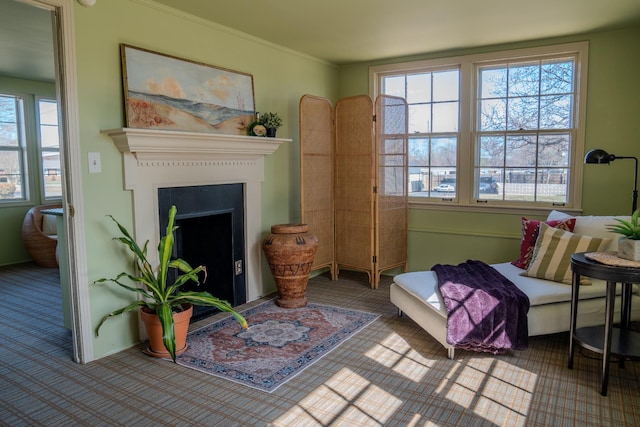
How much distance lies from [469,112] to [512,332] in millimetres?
2519

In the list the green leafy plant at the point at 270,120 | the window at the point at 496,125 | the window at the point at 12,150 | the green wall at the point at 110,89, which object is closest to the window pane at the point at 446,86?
the window at the point at 496,125

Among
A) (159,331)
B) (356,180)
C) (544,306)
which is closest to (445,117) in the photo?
(356,180)

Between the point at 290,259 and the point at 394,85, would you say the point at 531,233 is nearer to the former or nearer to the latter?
the point at 290,259

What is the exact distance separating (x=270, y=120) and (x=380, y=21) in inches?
49.1

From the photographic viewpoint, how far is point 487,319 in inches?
113

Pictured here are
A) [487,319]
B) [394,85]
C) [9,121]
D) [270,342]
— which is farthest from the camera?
[9,121]

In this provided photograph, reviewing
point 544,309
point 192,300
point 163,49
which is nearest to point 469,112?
point 544,309

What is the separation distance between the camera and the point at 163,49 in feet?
10.8

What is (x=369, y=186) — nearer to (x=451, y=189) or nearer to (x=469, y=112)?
(x=451, y=189)

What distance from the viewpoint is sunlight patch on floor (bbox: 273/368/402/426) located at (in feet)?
7.30

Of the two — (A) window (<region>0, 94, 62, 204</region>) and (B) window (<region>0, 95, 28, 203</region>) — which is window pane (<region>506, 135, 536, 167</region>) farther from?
(B) window (<region>0, 95, 28, 203</region>)

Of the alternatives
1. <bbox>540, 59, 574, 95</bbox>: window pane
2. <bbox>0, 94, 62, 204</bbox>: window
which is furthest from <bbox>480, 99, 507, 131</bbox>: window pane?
<bbox>0, 94, 62, 204</bbox>: window

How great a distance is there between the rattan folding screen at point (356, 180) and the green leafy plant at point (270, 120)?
0.28m

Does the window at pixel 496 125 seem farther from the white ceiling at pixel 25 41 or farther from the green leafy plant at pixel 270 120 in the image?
the white ceiling at pixel 25 41
